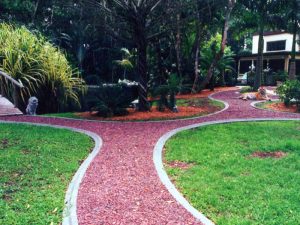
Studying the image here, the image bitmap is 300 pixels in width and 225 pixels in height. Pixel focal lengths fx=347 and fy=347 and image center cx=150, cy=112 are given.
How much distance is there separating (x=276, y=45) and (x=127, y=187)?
1476 inches

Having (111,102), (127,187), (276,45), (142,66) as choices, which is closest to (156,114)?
(111,102)

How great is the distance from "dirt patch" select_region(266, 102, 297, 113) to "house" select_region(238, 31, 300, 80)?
16463 millimetres

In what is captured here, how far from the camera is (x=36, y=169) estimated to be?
236 inches

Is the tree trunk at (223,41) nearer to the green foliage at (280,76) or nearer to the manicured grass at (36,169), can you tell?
the green foliage at (280,76)

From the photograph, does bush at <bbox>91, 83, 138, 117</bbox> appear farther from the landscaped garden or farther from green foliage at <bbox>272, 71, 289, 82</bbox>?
green foliage at <bbox>272, 71, 289, 82</bbox>

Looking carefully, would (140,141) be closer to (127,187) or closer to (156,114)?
(127,187)

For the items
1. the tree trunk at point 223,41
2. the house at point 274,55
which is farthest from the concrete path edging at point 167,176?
the house at point 274,55

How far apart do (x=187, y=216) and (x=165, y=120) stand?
6.76 metres

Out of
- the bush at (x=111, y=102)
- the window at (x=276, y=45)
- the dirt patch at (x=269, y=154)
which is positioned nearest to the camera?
the dirt patch at (x=269, y=154)

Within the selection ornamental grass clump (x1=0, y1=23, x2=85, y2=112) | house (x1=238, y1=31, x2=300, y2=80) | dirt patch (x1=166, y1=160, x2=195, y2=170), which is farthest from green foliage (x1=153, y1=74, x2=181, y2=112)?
house (x1=238, y1=31, x2=300, y2=80)

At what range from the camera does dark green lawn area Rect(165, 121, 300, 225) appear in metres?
4.46

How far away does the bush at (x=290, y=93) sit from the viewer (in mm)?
13438

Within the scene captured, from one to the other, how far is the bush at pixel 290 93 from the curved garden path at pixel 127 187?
6796mm

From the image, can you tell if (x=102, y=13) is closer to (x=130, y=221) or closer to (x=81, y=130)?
(x=81, y=130)
